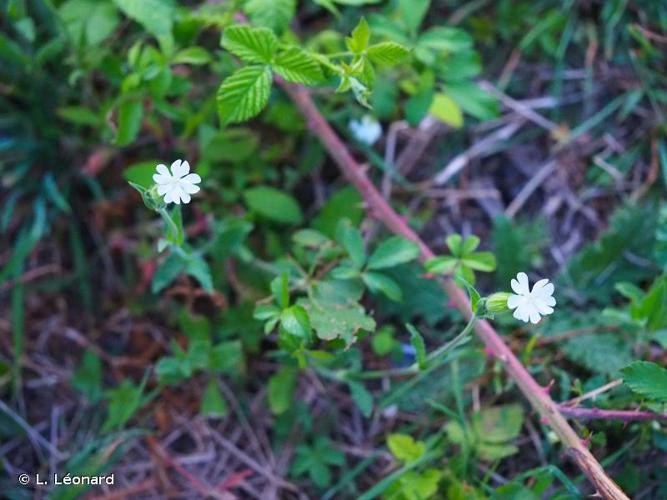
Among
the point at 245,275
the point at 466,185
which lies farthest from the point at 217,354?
the point at 466,185

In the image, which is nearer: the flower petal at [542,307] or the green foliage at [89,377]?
the flower petal at [542,307]

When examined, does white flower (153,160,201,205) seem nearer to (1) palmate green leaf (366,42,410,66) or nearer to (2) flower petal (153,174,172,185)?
(2) flower petal (153,174,172,185)

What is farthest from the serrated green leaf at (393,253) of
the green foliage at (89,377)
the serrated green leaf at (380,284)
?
the green foliage at (89,377)

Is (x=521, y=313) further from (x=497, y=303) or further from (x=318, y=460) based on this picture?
(x=318, y=460)

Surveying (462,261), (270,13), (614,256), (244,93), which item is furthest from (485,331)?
(270,13)

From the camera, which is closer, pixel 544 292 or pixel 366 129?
pixel 544 292

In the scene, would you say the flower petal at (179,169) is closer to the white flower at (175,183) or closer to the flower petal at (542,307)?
the white flower at (175,183)

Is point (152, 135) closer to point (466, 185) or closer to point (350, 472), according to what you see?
point (466, 185)
